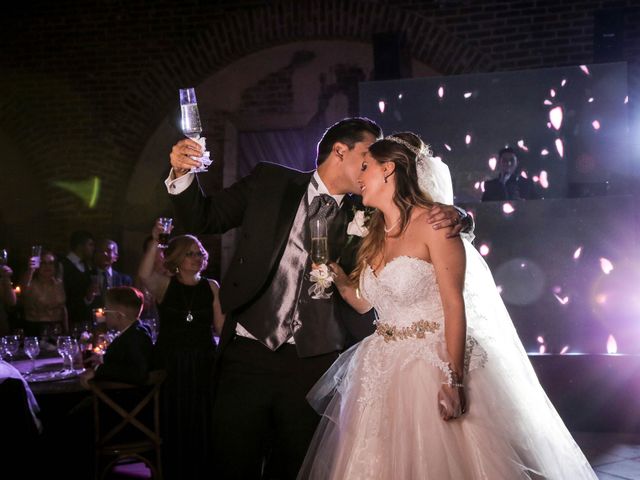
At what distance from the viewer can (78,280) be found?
685 cm

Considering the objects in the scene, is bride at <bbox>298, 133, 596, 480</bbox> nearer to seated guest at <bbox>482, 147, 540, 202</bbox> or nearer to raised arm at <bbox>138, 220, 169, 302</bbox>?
raised arm at <bbox>138, 220, 169, 302</bbox>

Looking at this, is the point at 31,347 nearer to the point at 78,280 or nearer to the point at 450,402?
the point at 78,280

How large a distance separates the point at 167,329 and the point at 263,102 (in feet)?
13.3

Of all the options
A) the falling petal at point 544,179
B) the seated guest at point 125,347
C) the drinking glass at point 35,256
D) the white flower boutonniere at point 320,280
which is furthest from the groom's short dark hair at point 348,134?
the falling petal at point 544,179

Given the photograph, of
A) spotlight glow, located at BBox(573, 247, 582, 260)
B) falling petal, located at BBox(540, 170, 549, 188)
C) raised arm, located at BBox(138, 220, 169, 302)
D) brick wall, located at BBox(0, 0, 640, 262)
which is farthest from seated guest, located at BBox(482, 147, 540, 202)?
raised arm, located at BBox(138, 220, 169, 302)

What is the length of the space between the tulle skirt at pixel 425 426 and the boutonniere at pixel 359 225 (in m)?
0.40

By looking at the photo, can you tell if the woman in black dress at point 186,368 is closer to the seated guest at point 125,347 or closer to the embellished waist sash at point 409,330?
the seated guest at point 125,347

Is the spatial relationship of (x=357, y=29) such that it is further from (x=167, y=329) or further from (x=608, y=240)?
(x=167, y=329)

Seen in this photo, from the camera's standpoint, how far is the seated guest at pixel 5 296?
6008 mm

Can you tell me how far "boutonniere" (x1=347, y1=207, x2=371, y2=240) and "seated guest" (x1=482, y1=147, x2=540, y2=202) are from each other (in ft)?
13.7

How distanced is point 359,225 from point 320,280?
344 mm

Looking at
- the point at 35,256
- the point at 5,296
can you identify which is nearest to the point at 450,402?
the point at 35,256

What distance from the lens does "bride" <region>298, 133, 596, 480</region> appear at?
2275 mm

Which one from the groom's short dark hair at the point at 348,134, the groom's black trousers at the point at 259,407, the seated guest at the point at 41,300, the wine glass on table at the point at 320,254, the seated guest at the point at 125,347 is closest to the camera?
the wine glass on table at the point at 320,254
